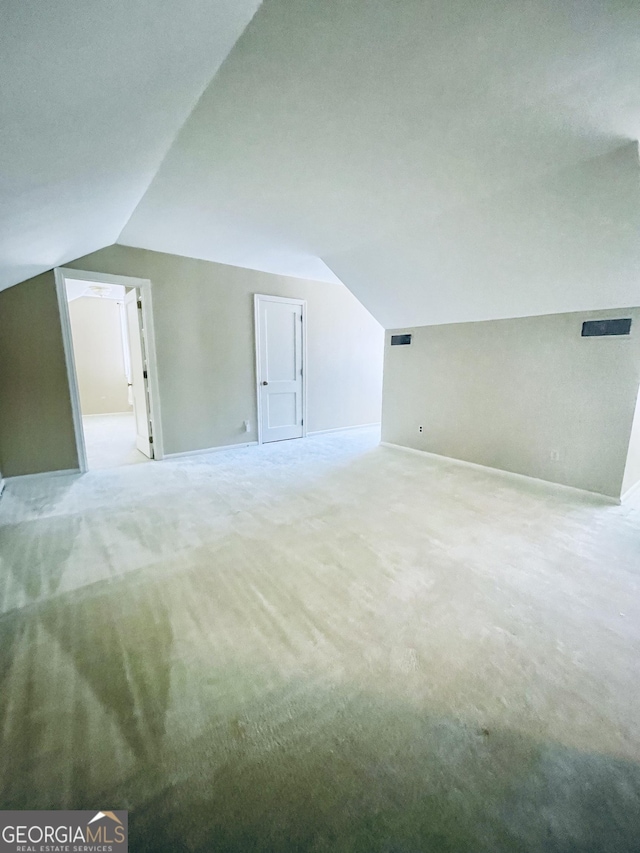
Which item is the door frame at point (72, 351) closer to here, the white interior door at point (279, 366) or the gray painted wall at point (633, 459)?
the white interior door at point (279, 366)

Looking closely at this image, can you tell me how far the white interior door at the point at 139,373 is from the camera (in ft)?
→ 13.6

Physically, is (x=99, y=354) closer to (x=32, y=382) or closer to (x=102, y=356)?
(x=102, y=356)

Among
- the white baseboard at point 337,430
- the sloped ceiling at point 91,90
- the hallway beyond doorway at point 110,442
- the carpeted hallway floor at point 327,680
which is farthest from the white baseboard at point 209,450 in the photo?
the sloped ceiling at point 91,90

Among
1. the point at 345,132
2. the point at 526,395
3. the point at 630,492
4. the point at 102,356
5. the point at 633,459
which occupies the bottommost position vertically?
the point at 630,492

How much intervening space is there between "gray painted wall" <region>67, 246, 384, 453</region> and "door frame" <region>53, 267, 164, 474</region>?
0.23 ft

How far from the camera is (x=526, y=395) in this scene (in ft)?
11.8

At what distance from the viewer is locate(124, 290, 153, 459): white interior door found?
414 centimetres

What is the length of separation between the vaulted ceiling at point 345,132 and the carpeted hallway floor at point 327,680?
6.63 feet

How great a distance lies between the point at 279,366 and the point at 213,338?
1073mm

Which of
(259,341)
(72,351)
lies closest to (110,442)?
(72,351)

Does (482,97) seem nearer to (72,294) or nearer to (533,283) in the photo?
(533,283)

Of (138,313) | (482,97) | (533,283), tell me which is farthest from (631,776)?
(138,313)

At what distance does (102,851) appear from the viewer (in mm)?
838

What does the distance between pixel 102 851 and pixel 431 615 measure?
1.38 m
